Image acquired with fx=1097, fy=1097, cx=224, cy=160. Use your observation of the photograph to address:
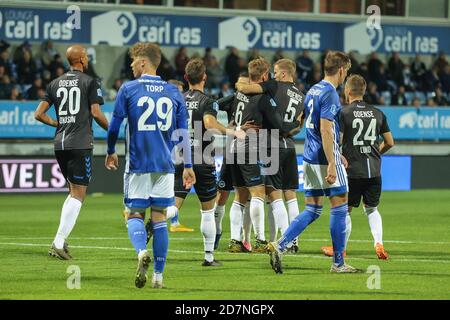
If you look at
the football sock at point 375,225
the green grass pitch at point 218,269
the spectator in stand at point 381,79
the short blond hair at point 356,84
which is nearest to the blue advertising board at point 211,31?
the spectator in stand at point 381,79

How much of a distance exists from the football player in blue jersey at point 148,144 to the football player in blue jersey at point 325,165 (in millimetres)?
1712

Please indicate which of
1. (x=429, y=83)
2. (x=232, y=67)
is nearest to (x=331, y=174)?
(x=232, y=67)

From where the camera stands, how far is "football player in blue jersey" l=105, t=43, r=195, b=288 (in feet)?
33.8

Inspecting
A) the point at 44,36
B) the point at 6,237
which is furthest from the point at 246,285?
the point at 44,36

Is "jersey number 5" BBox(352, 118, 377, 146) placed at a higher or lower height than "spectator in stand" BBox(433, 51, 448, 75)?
lower

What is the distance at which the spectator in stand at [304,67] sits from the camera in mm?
31406

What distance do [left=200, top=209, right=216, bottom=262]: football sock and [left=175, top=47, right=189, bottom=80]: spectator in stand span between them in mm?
17284

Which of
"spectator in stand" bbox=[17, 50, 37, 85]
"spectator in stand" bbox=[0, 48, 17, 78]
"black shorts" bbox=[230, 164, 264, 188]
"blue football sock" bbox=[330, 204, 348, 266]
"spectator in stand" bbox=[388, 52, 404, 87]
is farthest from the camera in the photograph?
"spectator in stand" bbox=[388, 52, 404, 87]

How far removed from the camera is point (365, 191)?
1380cm

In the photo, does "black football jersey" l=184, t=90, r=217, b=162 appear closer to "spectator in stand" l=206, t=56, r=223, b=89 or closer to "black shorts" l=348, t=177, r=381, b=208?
"black shorts" l=348, t=177, r=381, b=208

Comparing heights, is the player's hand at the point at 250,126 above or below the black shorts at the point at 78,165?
above

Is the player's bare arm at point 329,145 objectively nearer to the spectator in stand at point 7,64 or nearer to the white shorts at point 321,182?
the white shorts at point 321,182

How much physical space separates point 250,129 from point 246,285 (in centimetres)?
329

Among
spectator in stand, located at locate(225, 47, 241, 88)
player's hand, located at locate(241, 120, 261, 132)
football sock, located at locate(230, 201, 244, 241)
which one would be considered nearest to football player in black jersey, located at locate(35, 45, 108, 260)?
player's hand, located at locate(241, 120, 261, 132)
